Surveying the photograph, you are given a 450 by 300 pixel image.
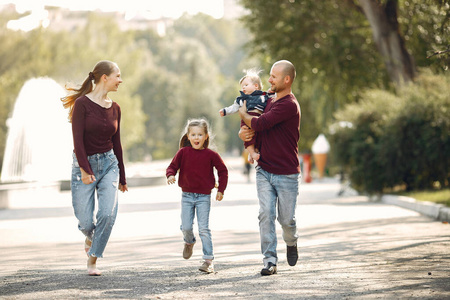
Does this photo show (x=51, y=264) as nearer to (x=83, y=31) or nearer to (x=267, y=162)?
(x=267, y=162)

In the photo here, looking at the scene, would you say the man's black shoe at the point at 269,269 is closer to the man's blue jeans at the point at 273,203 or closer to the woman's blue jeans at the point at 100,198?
the man's blue jeans at the point at 273,203

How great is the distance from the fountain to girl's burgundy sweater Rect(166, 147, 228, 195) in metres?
24.0

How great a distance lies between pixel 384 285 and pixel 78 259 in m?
3.74

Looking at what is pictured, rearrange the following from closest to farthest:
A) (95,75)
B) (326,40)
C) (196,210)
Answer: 1. (95,75)
2. (196,210)
3. (326,40)

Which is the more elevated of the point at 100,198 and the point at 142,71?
the point at 142,71

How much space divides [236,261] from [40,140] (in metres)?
24.6

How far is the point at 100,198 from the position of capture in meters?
7.72

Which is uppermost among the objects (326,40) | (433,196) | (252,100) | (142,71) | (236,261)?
(142,71)

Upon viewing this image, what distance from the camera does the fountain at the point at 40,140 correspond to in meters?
31.9

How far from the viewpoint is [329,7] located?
86.3 feet

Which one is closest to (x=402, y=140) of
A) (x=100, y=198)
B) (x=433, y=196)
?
(x=433, y=196)

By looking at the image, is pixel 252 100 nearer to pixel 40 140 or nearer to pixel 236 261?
pixel 236 261

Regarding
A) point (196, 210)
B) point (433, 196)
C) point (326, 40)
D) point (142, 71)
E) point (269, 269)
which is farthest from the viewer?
point (142, 71)

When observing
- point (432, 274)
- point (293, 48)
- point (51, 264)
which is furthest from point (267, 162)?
point (293, 48)
